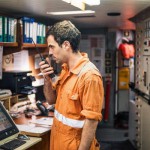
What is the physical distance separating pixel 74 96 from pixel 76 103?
59 millimetres

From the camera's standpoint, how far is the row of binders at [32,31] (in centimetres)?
323

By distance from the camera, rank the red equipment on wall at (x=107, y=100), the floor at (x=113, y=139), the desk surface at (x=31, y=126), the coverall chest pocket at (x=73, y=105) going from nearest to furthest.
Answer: the coverall chest pocket at (x=73, y=105)
the desk surface at (x=31, y=126)
the floor at (x=113, y=139)
the red equipment on wall at (x=107, y=100)

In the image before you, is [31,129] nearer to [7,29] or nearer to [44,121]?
[44,121]

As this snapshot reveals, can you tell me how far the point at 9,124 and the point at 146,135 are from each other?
6.31 feet

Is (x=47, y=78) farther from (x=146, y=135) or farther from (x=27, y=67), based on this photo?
(x=146, y=135)

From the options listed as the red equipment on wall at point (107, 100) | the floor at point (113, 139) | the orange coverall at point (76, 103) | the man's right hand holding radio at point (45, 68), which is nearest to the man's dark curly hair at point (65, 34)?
the orange coverall at point (76, 103)

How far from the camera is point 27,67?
12.6 feet

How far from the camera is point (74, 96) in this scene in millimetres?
2018

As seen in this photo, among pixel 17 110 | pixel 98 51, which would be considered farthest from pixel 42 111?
pixel 98 51

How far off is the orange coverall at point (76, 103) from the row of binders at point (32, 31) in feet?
4.04

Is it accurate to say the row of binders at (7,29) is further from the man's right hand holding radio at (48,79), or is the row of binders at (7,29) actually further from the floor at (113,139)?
Result: the floor at (113,139)

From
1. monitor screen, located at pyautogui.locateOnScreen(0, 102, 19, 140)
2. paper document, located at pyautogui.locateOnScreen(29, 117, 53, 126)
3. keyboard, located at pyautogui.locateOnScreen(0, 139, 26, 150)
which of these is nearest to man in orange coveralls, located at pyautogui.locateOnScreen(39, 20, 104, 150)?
keyboard, located at pyautogui.locateOnScreen(0, 139, 26, 150)

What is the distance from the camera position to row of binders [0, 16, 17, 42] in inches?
114

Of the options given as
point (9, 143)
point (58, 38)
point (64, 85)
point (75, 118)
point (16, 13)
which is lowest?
point (9, 143)
